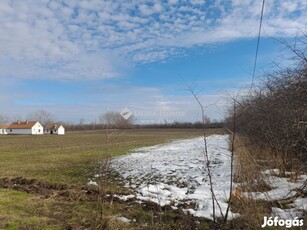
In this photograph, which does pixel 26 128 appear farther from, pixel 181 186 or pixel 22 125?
pixel 181 186

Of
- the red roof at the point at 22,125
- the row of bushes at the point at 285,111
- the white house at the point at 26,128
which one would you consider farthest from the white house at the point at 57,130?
the row of bushes at the point at 285,111

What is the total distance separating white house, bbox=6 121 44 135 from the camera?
11038 cm

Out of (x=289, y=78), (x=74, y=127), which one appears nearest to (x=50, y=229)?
(x=289, y=78)

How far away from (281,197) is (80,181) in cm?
652

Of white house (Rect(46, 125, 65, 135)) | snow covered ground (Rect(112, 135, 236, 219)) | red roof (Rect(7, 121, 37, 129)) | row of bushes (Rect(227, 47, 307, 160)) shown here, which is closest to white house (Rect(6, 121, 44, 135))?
red roof (Rect(7, 121, 37, 129))

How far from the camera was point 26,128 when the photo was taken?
364ft

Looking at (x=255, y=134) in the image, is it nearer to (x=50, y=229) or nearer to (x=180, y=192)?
(x=180, y=192)

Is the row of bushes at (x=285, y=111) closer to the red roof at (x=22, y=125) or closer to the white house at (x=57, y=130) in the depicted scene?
the white house at (x=57, y=130)

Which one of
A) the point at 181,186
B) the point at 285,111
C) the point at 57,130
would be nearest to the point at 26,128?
the point at 57,130

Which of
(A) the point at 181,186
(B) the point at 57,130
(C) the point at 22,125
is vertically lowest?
(A) the point at 181,186

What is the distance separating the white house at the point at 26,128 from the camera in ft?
362

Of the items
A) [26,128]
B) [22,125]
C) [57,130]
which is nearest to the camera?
[26,128]

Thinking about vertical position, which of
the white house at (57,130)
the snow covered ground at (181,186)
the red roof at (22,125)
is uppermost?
the red roof at (22,125)

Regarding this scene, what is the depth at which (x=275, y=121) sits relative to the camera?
327 inches
